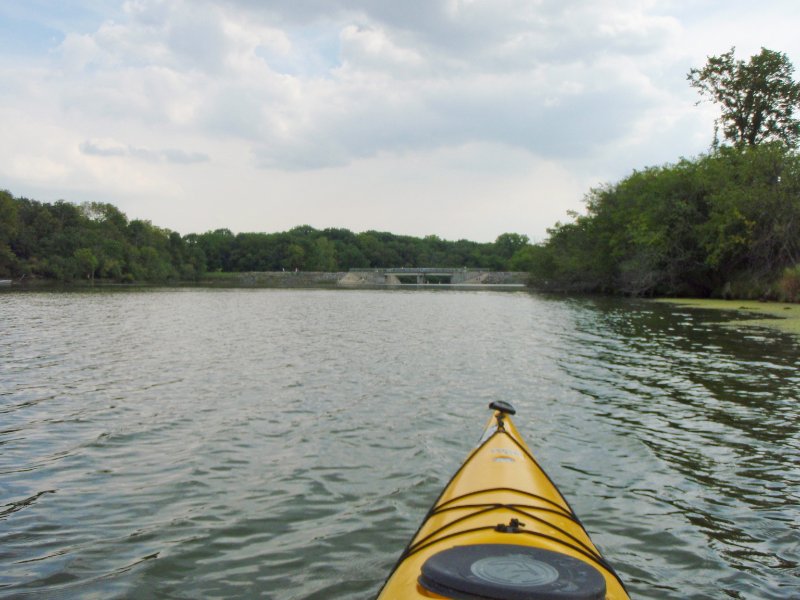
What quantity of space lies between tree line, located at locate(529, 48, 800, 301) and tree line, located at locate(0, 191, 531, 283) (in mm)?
39504

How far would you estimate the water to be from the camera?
5.21 m

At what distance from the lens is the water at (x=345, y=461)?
5.21 m

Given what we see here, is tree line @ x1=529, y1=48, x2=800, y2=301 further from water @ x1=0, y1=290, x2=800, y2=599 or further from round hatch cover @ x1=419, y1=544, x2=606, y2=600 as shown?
round hatch cover @ x1=419, y1=544, x2=606, y2=600

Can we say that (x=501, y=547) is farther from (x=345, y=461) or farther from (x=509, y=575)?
(x=345, y=461)

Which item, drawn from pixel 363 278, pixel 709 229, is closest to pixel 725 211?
pixel 709 229

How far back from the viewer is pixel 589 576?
332cm

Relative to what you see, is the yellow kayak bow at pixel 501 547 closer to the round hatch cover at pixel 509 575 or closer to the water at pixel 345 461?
the round hatch cover at pixel 509 575

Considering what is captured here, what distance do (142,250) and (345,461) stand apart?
12486cm

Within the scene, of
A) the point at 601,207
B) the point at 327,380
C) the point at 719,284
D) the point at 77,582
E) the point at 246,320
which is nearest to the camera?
the point at 77,582

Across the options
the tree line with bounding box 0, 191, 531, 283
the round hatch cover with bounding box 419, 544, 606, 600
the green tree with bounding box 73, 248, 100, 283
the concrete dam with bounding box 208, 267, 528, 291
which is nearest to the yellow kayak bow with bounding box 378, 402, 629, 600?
the round hatch cover with bounding box 419, 544, 606, 600

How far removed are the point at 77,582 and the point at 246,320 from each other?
25271 millimetres

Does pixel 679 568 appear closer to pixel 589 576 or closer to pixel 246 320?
pixel 589 576

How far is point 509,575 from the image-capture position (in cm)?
329

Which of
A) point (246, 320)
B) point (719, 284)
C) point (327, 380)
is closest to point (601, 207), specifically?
point (719, 284)
